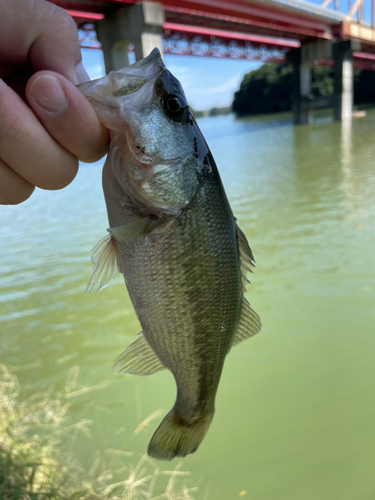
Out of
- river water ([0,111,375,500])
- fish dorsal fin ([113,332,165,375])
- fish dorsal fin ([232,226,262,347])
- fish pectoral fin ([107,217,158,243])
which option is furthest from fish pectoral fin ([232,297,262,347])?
river water ([0,111,375,500])

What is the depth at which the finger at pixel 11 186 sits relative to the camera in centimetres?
146

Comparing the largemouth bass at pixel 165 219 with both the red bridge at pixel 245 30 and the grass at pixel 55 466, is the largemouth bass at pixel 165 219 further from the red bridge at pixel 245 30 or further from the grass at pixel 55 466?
the red bridge at pixel 245 30

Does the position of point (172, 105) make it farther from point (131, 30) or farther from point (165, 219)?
point (131, 30)

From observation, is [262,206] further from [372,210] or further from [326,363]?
[326,363]

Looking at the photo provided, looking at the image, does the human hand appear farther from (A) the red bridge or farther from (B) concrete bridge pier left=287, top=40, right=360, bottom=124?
(B) concrete bridge pier left=287, top=40, right=360, bottom=124

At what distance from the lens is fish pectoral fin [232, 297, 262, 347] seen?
1671 millimetres

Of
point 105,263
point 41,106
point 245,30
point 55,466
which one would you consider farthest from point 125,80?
point 245,30

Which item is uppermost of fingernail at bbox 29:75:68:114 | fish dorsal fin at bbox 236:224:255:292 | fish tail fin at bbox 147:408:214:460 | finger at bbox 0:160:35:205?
fingernail at bbox 29:75:68:114

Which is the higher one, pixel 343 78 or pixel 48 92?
pixel 343 78

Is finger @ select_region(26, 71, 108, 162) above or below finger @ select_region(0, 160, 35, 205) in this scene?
above

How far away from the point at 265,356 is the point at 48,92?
328 cm

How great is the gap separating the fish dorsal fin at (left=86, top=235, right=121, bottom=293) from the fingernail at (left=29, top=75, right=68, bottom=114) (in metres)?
0.54

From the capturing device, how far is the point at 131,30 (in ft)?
51.9

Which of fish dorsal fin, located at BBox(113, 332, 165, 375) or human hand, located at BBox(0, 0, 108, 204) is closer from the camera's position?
human hand, located at BBox(0, 0, 108, 204)
